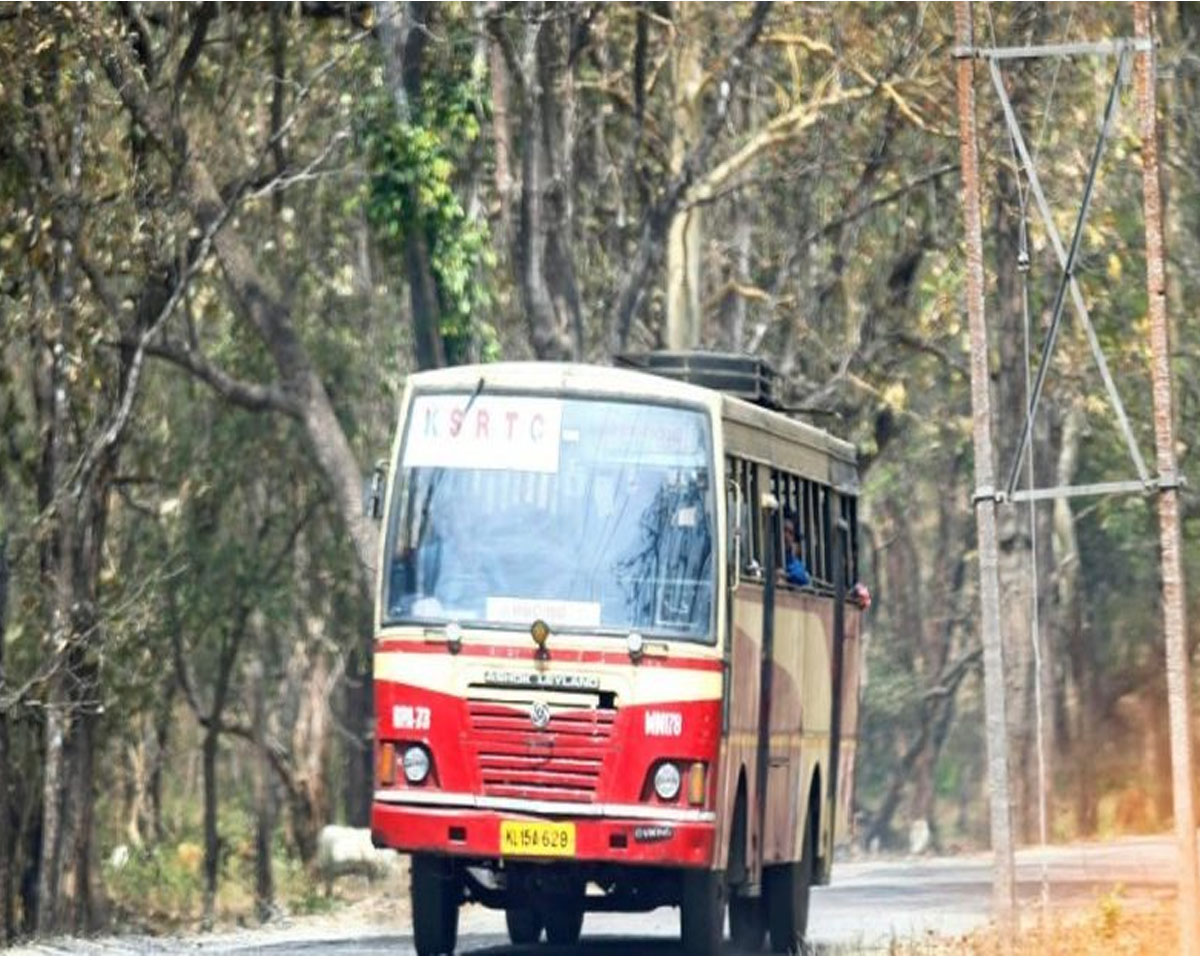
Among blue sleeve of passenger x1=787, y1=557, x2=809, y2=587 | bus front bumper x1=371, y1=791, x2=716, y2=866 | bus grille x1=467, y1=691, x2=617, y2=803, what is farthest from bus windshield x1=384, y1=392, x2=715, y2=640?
blue sleeve of passenger x1=787, y1=557, x2=809, y2=587

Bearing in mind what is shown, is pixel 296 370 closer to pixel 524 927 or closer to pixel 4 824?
pixel 4 824

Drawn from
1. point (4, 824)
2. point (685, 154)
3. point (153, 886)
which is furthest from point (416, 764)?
point (153, 886)

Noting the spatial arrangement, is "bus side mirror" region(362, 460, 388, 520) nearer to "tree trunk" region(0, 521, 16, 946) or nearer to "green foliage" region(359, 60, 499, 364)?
→ "tree trunk" region(0, 521, 16, 946)

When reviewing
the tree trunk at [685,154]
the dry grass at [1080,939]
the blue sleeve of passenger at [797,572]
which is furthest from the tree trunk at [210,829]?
the dry grass at [1080,939]

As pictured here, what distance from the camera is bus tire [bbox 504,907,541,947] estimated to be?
2170cm

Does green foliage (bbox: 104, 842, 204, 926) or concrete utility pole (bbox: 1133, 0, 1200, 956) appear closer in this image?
concrete utility pole (bbox: 1133, 0, 1200, 956)

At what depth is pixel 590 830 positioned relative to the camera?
18406 millimetres

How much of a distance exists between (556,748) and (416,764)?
2.57 ft

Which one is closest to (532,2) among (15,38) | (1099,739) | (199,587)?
(15,38)

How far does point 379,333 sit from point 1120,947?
2057cm

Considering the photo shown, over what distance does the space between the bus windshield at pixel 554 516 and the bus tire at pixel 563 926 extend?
2.80m

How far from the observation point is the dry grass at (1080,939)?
61.1ft

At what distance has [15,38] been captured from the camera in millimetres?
26500

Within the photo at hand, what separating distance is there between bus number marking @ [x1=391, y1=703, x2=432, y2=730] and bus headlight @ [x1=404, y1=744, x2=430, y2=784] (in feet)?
0.38
